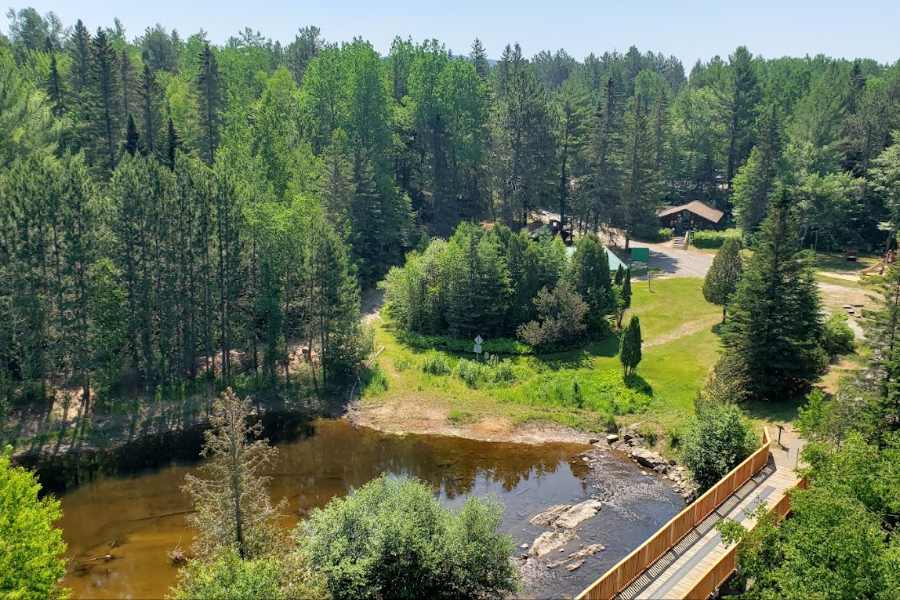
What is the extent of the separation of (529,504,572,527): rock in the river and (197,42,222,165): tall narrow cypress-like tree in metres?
52.9

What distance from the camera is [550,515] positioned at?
31047mm

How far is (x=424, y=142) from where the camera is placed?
7575 centimetres

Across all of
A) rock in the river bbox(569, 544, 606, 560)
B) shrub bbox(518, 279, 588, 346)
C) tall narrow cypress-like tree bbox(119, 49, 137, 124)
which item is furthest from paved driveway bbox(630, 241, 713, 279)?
tall narrow cypress-like tree bbox(119, 49, 137, 124)

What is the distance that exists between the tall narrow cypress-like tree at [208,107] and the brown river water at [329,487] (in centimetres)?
3869

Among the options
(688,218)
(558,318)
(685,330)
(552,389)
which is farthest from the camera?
(688,218)

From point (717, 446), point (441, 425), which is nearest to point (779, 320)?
point (717, 446)

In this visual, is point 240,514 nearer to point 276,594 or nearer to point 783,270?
point 276,594

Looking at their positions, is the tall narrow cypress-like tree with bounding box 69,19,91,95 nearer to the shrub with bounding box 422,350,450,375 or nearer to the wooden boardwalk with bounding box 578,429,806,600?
the shrub with bounding box 422,350,450,375

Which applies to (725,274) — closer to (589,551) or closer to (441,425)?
(441,425)

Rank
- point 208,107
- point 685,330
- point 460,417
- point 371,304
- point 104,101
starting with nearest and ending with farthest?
1. point 460,417
2. point 685,330
3. point 371,304
4. point 104,101
5. point 208,107

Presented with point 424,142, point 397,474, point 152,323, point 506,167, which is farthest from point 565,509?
point 424,142

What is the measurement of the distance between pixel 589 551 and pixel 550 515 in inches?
127

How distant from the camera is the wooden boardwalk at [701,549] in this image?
73.8ft

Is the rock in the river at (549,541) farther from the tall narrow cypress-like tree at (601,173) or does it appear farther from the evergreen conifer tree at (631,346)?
the tall narrow cypress-like tree at (601,173)
